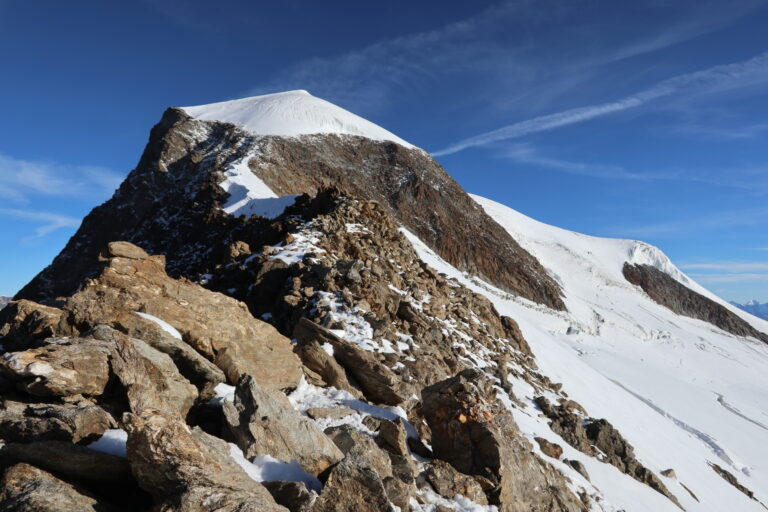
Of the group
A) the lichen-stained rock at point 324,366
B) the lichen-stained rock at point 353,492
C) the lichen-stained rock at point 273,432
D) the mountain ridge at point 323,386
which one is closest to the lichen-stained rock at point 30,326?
the mountain ridge at point 323,386

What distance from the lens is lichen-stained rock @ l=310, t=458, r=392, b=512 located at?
4812 millimetres

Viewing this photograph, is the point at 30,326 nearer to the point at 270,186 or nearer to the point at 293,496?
the point at 293,496

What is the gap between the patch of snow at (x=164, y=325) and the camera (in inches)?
283

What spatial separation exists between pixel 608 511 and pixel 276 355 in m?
8.53

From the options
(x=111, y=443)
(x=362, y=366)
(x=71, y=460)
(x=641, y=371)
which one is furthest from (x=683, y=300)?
(x=71, y=460)

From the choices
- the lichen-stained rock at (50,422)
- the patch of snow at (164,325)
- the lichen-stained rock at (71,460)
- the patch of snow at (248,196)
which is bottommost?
the lichen-stained rock at (71,460)

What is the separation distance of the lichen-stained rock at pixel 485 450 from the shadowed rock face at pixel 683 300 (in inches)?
2563

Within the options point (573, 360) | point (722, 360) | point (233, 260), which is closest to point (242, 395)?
point (233, 260)

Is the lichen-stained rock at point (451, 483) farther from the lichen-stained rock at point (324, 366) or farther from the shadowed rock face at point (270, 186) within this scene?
the shadowed rock face at point (270, 186)

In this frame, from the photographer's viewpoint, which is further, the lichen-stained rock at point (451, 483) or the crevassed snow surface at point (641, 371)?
the crevassed snow surface at point (641, 371)

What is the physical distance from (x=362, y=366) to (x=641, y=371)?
31927 millimetres

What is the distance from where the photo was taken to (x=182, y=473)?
154 inches

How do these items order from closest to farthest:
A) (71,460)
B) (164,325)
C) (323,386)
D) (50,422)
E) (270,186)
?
(71,460) < (50,422) < (164,325) < (323,386) < (270,186)

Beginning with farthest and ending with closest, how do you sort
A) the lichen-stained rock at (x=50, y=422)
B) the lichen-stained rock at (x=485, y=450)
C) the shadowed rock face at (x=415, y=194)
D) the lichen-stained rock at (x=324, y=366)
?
the shadowed rock face at (x=415, y=194) < the lichen-stained rock at (x=324, y=366) < the lichen-stained rock at (x=485, y=450) < the lichen-stained rock at (x=50, y=422)
